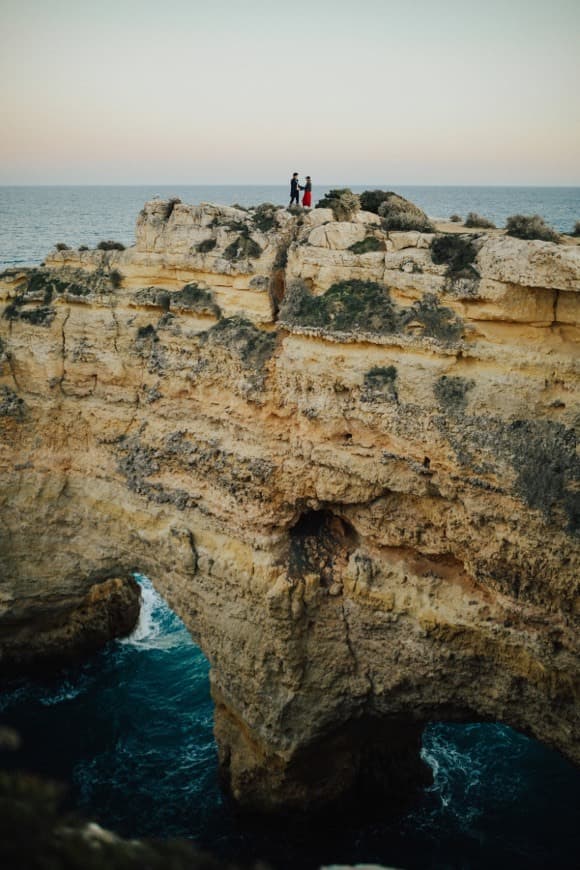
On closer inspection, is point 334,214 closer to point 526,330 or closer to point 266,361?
point 266,361

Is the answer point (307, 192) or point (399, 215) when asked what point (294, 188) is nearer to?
point (307, 192)

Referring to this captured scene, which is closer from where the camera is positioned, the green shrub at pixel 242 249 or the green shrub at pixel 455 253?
the green shrub at pixel 455 253

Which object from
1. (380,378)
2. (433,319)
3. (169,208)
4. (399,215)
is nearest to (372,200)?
(399,215)

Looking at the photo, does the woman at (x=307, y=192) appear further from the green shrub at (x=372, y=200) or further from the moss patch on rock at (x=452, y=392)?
the moss patch on rock at (x=452, y=392)

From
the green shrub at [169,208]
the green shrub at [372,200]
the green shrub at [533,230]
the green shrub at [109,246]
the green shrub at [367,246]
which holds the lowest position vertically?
the green shrub at [109,246]

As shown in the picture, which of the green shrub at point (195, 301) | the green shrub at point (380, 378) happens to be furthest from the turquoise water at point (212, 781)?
the green shrub at point (195, 301)

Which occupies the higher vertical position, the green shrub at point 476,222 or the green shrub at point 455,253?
the green shrub at point 476,222

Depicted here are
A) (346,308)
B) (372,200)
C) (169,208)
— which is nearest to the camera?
(346,308)

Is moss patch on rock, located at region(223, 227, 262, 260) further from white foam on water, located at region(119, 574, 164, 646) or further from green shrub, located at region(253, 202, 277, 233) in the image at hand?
white foam on water, located at region(119, 574, 164, 646)
